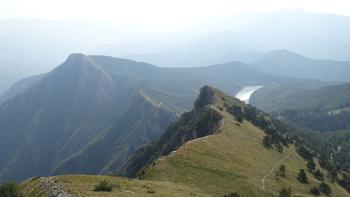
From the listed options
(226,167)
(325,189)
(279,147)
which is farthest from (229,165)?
(279,147)

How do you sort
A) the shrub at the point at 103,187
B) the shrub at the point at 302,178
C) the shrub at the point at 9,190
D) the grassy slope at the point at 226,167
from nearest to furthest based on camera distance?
1. the shrub at the point at 9,190
2. the shrub at the point at 103,187
3. the grassy slope at the point at 226,167
4. the shrub at the point at 302,178

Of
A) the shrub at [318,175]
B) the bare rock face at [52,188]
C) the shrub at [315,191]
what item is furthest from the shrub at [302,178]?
the bare rock face at [52,188]

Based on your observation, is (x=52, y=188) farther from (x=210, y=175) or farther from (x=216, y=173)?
(x=216, y=173)

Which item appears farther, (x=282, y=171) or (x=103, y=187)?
(x=282, y=171)

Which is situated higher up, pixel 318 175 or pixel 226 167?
pixel 226 167

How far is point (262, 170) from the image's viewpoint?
10744 centimetres

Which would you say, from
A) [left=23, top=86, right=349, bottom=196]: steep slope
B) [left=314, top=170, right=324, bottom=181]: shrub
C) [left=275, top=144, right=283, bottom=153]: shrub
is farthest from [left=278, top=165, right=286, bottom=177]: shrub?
[left=275, top=144, right=283, bottom=153]: shrub

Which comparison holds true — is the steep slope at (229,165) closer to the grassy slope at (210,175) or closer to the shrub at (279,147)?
the grassy slope at (210,175)

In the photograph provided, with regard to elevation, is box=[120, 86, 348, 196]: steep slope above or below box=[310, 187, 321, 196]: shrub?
above

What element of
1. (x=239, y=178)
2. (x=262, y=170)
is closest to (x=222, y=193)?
(x=239, y=178)

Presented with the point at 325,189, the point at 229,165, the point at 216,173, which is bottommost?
the point at 325,189

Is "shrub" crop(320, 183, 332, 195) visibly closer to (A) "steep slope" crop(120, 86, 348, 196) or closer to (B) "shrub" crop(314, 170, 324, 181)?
(A) "steep slope" crop(120, 86, 348, 196)

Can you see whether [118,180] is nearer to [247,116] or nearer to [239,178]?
[239,178]

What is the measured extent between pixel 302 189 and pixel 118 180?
177 ft
